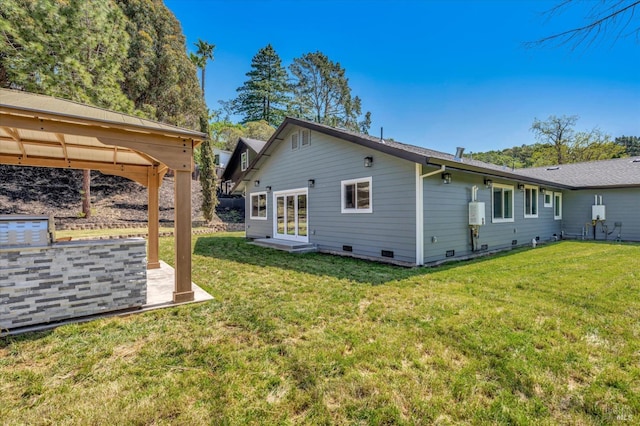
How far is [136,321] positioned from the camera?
3.39 meters

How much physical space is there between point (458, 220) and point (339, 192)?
3180 millimetres

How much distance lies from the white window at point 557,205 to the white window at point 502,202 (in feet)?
15.0

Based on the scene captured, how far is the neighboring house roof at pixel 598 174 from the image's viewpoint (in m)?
11.5

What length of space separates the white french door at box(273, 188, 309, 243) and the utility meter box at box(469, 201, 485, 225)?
4.78 metres

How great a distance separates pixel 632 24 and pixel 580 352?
268 cm

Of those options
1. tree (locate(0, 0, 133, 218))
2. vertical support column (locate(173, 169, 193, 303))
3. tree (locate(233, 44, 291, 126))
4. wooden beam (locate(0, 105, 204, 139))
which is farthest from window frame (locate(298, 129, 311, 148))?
tree (locate(233, 44, 291, 126))

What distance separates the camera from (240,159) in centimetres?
1967

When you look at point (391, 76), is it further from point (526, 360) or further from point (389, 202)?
point (526, 360)

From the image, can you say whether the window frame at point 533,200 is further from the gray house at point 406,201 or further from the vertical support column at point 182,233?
the vertical support column at point 182,233

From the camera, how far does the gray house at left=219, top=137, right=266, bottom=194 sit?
1784cm

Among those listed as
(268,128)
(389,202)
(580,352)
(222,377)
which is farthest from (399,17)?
(268,128)

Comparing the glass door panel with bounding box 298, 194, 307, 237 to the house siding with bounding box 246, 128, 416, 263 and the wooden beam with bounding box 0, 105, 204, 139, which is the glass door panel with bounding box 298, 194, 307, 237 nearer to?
the house siding with bounding box 246, 128, 416, 263

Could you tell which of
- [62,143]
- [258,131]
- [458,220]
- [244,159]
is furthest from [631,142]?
[62,143]

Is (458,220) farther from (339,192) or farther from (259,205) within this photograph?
(259,205)
